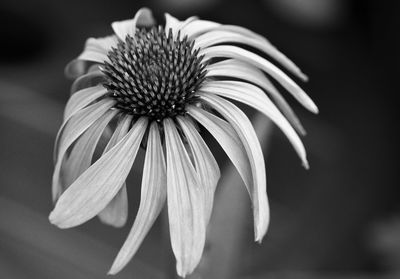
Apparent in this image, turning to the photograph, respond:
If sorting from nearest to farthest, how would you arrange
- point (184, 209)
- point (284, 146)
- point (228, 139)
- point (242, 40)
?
point (184, 209), point (228, 139), point (242, 40), point (284, 146)

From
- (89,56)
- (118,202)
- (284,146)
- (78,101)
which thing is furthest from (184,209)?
(284,146)

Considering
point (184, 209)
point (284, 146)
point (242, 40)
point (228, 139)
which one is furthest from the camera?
point (284, 146)

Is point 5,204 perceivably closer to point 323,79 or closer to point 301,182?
point 301,182

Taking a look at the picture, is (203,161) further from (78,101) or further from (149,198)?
(78,101)

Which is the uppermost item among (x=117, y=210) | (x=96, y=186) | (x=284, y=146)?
(x=96, y=186)

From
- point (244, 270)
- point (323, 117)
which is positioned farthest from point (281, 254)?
point (323, 117)

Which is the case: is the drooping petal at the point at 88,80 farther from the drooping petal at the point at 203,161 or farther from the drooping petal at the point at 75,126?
the drooping petal at the point at 203,161

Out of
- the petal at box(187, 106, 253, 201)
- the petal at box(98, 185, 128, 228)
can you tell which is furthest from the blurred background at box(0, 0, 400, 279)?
the petal at box(187, 106, 253, 201)
